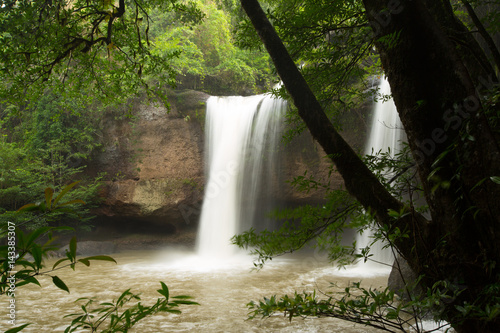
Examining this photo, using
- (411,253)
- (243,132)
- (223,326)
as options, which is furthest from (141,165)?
(411,253)

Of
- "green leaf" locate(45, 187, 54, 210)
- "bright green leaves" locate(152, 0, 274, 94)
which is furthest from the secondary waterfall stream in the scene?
"green leaf" locate(45, 187, 54, 210)

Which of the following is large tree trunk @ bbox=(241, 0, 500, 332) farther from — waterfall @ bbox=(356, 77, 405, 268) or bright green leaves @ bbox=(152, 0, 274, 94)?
bright green leaves @ bbox=(152, 0, 274, 94)

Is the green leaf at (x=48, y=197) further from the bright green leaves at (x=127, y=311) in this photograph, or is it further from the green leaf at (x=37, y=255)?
the bright green leaves at (x=127, y=311)

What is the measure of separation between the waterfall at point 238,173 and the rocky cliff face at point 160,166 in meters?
0.49

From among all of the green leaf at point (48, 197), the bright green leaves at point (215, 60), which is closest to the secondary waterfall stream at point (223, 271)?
the bright green leaves at point (215, 60)

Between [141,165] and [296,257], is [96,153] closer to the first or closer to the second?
[141,165]

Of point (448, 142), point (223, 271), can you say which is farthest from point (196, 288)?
point (448, 142)

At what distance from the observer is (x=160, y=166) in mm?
13797

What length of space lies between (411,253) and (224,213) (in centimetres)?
1149

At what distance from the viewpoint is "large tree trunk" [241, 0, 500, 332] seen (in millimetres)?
1465

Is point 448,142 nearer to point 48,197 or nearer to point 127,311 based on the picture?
point 127,311

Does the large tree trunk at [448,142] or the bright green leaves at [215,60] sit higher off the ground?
the bright green leaves at [215,60]

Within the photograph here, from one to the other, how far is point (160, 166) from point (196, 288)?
7.62 metres

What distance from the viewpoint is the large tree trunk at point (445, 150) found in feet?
4.81
